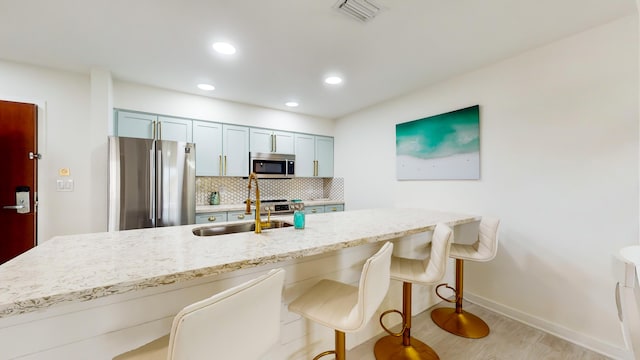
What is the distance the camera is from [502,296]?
2330mm

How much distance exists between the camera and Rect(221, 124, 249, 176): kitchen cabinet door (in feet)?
11.5

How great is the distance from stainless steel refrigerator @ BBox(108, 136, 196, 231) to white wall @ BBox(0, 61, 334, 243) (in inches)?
11.1

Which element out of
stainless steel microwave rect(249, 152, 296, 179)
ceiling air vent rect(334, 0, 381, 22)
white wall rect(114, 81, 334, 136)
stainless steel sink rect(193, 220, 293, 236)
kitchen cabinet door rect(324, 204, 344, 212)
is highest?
ceiling air vent rect(334, 0, 381, 22)

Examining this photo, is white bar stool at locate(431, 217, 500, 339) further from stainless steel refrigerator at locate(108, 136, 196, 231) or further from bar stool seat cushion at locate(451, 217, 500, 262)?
stainless steel refrigerator at locate(108, 136, 196, 231)

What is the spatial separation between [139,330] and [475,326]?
7.80 ft

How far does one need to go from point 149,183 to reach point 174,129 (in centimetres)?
82

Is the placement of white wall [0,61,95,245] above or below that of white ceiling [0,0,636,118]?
below

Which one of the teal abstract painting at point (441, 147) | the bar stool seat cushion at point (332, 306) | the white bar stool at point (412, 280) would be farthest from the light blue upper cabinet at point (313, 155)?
the bar stool seat cushion at point (332, 306)

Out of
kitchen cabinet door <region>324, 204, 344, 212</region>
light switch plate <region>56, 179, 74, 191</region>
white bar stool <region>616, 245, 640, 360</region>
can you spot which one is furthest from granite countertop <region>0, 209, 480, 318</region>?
kitchen cabinet door <region>324, 204, 344, 212</region>

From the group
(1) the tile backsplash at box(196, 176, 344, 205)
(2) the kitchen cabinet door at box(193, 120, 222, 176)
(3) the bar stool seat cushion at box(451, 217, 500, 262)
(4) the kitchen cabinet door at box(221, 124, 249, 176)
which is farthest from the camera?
(1) the tile backsplash at box(196, 176, 344, 205)

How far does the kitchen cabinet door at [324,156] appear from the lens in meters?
4.40

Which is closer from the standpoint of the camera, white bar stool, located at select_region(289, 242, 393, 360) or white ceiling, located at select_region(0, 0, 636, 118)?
white bar stool, located at select_region(289, 242, 393, 360)

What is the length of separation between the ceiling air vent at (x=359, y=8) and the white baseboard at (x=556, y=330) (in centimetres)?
265

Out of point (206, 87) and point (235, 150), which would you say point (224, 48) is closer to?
point (206, 87)
